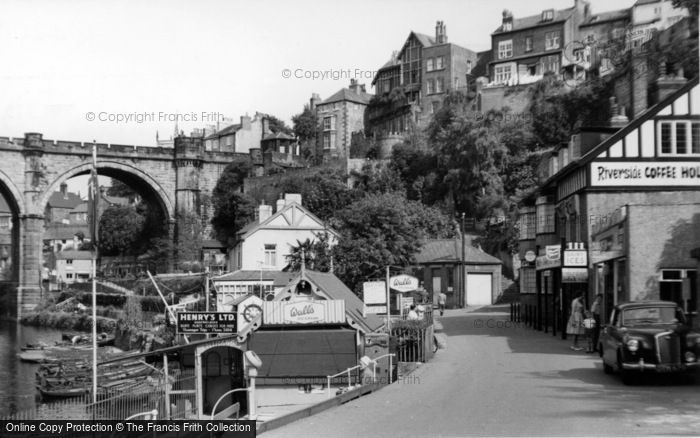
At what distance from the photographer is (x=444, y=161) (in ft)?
231

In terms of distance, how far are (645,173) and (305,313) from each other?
12.3 metres

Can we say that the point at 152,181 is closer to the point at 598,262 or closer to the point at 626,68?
the point at 626,68

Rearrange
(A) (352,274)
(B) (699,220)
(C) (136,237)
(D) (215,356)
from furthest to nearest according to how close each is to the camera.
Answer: (C) (136,237)
(A) (352,274)
(B) (699,220)
(D) (215,356)

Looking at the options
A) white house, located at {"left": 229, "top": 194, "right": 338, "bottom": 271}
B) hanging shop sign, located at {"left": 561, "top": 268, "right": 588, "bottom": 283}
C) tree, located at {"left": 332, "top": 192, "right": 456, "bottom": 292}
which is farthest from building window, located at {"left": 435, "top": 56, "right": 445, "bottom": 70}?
hanging shop sign, located at {"left": 561, "top": 268, "right": 588, "bottom": 283}

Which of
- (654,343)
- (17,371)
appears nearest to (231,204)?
(17,371)

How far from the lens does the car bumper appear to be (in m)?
15.9

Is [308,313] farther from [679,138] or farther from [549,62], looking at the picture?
[549,62]

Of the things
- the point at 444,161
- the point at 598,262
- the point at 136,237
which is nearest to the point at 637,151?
the point at 598,262

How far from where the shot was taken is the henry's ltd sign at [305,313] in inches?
822

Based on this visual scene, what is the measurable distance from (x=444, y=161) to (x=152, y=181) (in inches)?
1313

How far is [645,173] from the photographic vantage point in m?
27.0

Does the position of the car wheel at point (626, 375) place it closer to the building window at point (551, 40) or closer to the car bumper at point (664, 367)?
the car bumper at point (664, 367)

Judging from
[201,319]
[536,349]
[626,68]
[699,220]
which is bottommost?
[536,349]

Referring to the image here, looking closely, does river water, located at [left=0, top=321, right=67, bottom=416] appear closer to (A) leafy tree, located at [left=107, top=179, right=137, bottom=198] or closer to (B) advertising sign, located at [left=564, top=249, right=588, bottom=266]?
(B) advertising sign, located at [left=564, top=249, right=588, bottom=266]
